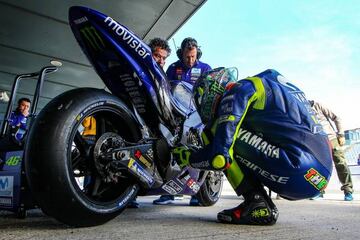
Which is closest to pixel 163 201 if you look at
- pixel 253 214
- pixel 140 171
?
pixel 253 214

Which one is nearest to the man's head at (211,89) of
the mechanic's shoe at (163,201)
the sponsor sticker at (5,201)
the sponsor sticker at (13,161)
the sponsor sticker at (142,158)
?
the sponsor sticker at (142,158)

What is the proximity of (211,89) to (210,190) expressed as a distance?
147 cm

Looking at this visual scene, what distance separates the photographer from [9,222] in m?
1.77

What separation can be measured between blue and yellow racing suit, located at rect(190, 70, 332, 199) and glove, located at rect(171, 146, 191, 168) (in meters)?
0.05

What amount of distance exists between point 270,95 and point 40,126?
124cm

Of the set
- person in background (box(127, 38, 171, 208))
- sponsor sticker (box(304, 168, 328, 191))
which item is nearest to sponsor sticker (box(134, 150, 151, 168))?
sponsor sticker (box(304, 168, 328, 191))

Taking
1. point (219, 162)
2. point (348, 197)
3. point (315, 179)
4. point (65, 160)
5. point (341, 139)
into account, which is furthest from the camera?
point (341, 139)

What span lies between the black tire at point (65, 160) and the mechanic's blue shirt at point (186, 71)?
5.31ft

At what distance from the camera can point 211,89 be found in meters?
2.06

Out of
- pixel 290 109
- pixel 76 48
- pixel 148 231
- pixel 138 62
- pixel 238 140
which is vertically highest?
pixel 76 48

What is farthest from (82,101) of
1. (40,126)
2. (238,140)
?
(238,140)

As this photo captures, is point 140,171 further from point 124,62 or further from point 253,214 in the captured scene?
point 253,214

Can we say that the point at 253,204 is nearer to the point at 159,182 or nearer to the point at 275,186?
the point at 275,186

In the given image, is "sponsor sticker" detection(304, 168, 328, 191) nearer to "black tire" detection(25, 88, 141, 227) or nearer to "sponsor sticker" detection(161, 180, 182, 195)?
"sponsor sticker" detection(161, 180, 182, 195)
